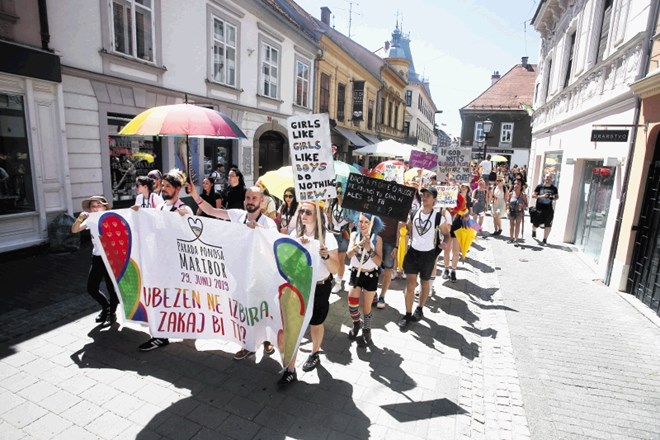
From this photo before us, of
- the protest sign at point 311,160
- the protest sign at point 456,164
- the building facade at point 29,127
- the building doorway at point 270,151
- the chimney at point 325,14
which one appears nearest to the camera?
the protest sign at point 311,160

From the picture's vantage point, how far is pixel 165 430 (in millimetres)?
2980

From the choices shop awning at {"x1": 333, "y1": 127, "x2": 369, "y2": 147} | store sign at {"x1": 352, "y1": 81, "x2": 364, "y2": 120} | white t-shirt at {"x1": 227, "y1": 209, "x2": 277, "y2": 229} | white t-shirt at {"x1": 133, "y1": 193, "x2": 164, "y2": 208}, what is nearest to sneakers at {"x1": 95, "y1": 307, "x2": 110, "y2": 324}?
white t-shirt at {"x1": 133, "y1": 193, "x2": 164, "y2": 208}

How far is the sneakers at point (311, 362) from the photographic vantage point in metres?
3.90

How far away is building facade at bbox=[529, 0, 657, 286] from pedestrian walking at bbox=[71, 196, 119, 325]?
8.18 metres

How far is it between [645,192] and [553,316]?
9.34 ft

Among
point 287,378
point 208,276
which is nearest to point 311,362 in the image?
point 287,378

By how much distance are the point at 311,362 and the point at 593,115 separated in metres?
9.20

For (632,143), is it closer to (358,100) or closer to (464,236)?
(464,236)

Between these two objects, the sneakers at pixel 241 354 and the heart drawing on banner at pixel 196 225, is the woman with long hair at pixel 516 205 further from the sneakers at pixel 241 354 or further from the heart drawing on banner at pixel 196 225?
the heart drawing on banner at pixel 196 225

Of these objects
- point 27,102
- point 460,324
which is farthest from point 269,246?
point 27,102

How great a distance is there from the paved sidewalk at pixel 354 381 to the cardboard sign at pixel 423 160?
4205mm

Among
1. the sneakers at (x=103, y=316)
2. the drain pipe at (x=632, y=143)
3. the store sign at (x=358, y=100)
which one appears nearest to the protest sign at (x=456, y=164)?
the drain pipe at (x=632, y=143)

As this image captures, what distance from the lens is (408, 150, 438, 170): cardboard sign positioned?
8.89m

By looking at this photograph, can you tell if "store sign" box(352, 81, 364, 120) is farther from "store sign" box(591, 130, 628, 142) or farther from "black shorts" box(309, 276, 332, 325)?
"black shorts" box(309, 276, 332, 325)
